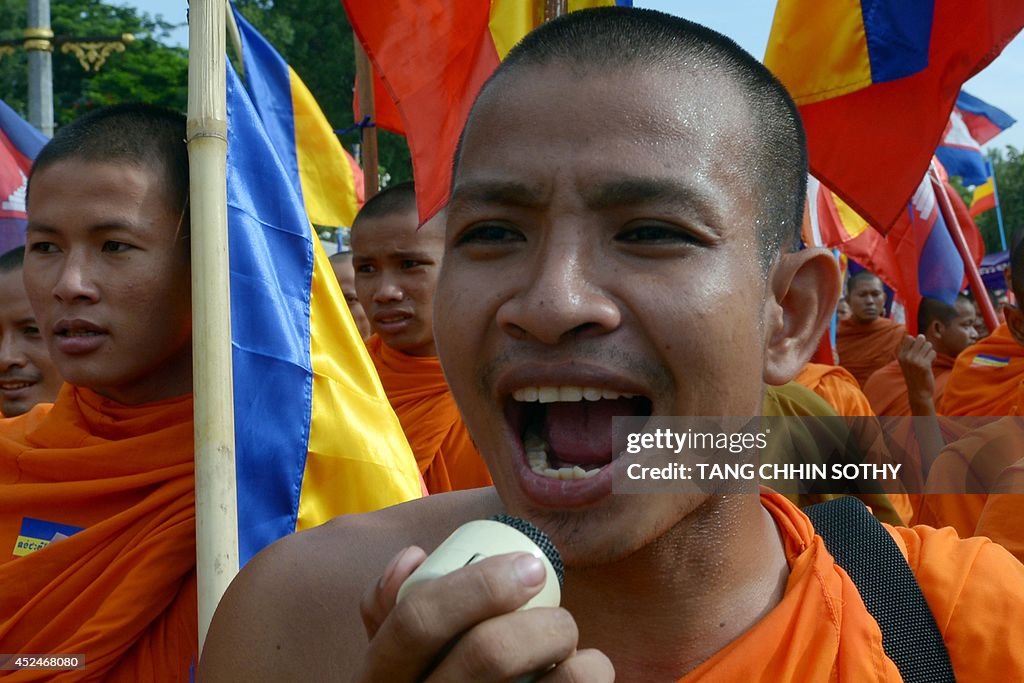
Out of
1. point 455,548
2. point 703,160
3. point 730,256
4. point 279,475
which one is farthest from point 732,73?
point 279,475

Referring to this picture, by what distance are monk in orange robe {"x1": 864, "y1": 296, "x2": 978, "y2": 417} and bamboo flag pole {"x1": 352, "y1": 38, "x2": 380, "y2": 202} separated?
4.09 meters

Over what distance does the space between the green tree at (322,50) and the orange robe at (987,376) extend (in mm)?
21580

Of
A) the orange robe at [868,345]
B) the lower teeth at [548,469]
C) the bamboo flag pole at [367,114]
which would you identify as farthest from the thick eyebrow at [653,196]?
the orange robe at [868,345]

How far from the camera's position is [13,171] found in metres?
6.77

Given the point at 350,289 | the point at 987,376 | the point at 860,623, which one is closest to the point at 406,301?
the point at 350,289

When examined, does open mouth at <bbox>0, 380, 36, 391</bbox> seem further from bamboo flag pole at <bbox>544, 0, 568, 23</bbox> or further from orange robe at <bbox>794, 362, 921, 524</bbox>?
orange robe at <bbox>794, 362, 921, 524</bbox>

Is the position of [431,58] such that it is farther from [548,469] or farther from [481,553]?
[481,553]

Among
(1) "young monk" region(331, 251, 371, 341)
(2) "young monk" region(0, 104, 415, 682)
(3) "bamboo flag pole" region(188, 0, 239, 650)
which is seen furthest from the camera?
(1) "young monk" region(331, 251, 371, 341)

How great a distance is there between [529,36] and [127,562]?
1.73m

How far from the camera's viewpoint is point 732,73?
1.84m

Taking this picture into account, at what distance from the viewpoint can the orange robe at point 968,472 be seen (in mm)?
3502

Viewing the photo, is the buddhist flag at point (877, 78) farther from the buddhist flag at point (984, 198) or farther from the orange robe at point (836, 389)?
the buddhist flag at point (984, 198)

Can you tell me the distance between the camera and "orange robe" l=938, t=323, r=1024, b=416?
630 centimetres

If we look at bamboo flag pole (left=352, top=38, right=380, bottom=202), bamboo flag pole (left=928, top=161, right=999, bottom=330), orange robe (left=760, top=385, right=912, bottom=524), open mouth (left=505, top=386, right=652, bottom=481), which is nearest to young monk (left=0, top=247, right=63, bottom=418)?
bamboo flag pole (left=352, top=38, right=380, bottom=202)
